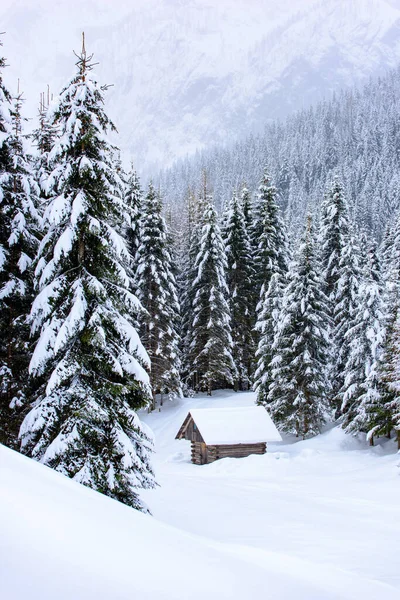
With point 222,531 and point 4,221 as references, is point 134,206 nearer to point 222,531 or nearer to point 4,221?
point 4,221

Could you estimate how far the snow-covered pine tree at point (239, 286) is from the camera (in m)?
44.7

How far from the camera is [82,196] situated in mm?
12797

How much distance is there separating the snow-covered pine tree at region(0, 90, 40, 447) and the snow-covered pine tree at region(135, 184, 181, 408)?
23.4 m

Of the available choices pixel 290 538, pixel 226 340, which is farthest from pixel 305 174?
pixel 290 538

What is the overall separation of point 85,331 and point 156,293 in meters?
27.7

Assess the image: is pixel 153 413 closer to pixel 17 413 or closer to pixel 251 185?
pixel 17 413

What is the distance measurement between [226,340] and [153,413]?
843 centimetres

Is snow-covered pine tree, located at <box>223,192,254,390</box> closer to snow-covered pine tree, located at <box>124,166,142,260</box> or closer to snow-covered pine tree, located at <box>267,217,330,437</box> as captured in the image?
snow-covered pine tree, located at <box>124,166,142,260</box>

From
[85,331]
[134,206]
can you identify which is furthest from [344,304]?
[85,331]

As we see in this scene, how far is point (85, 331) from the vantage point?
12242mm

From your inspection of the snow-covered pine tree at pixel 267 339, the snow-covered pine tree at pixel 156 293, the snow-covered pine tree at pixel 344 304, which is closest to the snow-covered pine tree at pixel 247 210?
the snow-covered pine tree at pixel 156 293

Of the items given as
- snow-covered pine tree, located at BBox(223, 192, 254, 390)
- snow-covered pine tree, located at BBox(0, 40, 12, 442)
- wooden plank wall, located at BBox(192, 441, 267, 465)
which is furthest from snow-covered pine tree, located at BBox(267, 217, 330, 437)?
snow-covered pine tree, located at BBox(0, 40, 12, 442)

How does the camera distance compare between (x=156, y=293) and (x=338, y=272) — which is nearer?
(x=338, y=272)

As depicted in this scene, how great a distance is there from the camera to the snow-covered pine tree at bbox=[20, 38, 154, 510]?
38.4 feet
